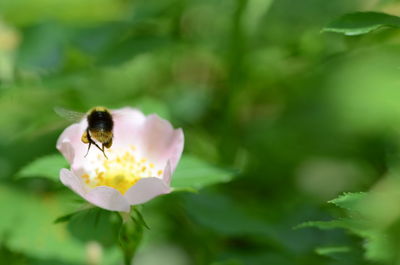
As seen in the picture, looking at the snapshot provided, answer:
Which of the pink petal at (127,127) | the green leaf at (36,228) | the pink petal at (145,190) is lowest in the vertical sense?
the pink petal at (145,190)

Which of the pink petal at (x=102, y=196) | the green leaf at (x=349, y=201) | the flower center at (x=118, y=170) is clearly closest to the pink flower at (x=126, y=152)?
the flower center at (x=118, y=170)

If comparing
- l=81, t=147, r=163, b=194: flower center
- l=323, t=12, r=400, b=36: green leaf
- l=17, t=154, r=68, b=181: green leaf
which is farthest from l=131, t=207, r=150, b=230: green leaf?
l=323, t=12, r=400, b=36: green leaf

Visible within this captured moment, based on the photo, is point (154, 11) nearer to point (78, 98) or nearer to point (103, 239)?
point (78, 98)

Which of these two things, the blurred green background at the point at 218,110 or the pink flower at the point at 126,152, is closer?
Result: the pink flower at the point at 126,152

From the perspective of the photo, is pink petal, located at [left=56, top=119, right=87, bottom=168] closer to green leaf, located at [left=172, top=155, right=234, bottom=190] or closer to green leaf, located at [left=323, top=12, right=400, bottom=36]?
green leaf, located at [left=172, top=155, right=234, bottom=190]

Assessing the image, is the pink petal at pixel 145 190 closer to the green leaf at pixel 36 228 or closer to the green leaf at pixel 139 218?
the green leaf at pixel 139 218

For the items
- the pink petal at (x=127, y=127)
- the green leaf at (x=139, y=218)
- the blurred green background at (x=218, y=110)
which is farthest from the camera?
the blurred green background at (x=218, y=110)

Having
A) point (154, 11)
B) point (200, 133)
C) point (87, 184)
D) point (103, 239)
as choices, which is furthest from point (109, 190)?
point (200, 133)
